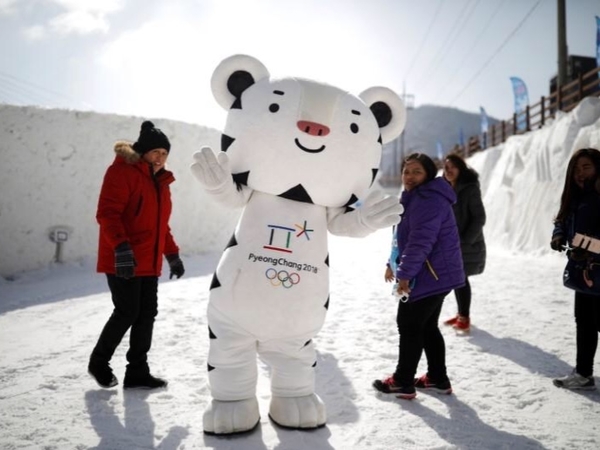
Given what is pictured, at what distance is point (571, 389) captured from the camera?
2869mm

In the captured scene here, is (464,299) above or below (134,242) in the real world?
below

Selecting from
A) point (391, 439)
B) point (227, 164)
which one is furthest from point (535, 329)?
point (227, 164)

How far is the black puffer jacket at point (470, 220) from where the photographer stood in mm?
3971

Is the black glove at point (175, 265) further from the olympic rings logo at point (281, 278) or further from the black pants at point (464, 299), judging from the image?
the black pants at point (464, 299)

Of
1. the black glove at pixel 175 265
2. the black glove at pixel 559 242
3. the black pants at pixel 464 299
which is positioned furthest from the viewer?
the black pants at pixel 464 299

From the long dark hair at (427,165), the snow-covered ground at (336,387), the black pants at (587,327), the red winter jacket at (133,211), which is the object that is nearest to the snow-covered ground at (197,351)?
the snow-covered ground at (336,387)

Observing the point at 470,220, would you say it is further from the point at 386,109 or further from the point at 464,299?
the point at 386,109

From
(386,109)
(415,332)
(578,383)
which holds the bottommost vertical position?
(578,383)

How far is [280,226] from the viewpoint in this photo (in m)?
2.27

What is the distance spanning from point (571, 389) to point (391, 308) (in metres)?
2.39

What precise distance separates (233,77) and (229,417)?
6.19ft

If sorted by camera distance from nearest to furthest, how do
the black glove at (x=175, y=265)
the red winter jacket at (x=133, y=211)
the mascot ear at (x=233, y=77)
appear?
the mascot ear at (x=233, y=77)
the red winter jacket at (x=133, y=211)
the black glove at (x=175, y=265)

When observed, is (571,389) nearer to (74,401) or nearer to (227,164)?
(227,164)

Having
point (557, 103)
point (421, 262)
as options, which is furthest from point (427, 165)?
point (557, 103)
